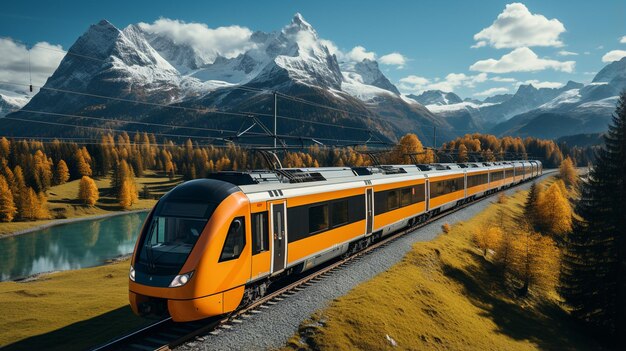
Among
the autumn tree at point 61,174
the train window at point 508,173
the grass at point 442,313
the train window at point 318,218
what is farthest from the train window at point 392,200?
the autumn tree at point 61,174

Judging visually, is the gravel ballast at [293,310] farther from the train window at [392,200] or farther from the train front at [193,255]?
the train window at [392,200]

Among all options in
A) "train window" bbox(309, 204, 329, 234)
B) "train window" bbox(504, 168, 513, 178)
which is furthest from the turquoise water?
"train window" bbox(504, 168, 513, 178)

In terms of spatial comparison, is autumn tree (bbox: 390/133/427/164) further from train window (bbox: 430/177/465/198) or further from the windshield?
the windshield

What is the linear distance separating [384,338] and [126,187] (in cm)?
9927

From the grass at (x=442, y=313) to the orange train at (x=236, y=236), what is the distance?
7.55ft

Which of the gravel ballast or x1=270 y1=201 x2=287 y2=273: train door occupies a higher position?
x1=270 y1=201 x2=287 y2=273: train door

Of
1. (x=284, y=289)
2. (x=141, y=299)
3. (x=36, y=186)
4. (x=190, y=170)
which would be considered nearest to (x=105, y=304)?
(x=141, y=299)

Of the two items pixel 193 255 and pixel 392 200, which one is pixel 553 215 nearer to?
pixel 392 200

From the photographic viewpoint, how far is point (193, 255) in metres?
11.4

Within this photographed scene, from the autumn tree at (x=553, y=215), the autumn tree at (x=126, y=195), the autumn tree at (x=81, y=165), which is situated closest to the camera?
the autumn tree at (x=553, y=215)

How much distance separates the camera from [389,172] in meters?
25.8

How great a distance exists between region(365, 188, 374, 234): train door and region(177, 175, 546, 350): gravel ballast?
5.02 feet

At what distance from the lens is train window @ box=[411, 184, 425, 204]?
27755 millimetres

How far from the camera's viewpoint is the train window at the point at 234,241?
475 inches
